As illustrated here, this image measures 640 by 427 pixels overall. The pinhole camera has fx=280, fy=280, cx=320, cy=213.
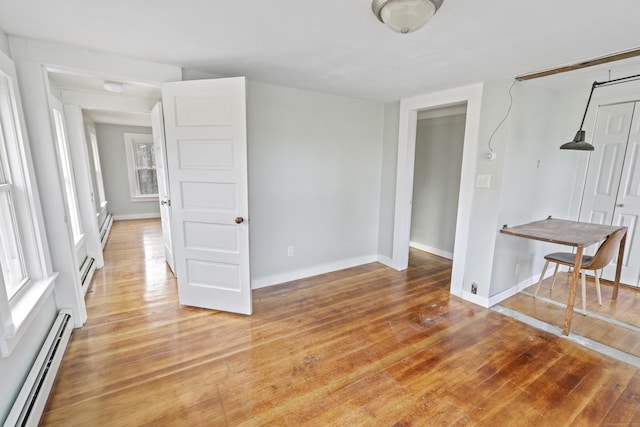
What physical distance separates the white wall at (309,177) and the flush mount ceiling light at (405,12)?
1842 millimetres

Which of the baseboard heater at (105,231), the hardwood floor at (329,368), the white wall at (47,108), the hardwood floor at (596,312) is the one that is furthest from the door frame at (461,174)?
the baseboard heater at (105,231)

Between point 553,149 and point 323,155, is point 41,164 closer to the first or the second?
point 323,155

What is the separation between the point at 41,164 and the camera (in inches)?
83.3

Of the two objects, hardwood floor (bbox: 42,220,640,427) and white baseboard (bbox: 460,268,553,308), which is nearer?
hardwood floor (bbox: 42,220,640,427)

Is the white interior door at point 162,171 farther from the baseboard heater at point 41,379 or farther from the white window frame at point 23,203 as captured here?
the baseboard heater at point 41,379

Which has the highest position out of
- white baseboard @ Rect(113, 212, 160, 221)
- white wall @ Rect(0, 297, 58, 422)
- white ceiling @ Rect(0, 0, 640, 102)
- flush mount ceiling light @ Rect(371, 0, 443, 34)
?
white ceiling @ Rect(0, 0, 640, 102)

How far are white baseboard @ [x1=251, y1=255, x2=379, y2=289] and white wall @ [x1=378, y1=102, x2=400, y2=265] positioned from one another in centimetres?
27

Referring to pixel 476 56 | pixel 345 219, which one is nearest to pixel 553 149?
pixel 476 56

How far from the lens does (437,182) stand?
4.62 meters

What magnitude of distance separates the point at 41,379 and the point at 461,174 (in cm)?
377

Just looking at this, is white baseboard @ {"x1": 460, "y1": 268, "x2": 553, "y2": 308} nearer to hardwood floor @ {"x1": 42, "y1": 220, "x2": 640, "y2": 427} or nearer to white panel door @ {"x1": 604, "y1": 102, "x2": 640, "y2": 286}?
hardwood floor @ {"x1": 42, "y1": 220, "x2": 640, "y2": 427}

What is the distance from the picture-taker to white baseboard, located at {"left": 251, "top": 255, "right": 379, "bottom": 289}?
332 cm

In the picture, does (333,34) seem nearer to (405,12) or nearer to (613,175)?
(405,12)

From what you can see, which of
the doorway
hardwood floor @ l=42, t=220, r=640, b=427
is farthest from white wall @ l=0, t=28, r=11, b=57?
the doorway
